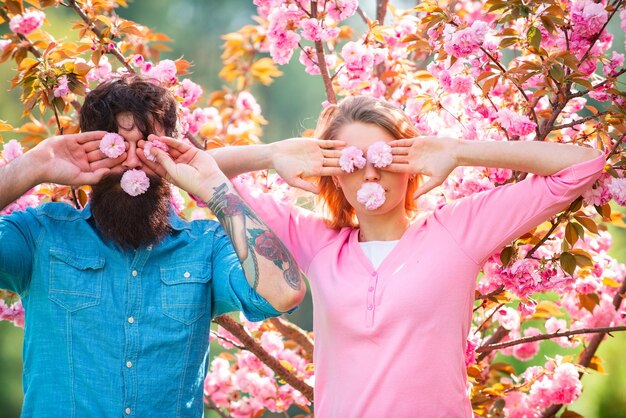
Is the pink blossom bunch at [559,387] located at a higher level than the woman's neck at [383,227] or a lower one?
lower

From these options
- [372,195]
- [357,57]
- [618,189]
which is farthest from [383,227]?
[357,57]

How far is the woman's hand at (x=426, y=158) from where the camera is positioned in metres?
2.02

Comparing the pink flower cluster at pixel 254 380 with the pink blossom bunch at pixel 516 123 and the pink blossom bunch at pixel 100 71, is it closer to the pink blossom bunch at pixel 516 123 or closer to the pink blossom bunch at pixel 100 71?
the pink blossom bunch at pixel 100 71

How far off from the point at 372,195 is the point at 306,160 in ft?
0.78

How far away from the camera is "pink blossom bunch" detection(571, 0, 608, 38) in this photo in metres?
2.31

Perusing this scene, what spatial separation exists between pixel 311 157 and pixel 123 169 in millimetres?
468

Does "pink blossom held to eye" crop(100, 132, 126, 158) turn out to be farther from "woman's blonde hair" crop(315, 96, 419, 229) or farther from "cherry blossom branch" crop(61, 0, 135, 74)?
"cherry blossom branch" crop(61, 0, 135, 74)

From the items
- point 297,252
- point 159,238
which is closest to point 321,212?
point 297,252

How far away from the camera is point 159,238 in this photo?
2.00 m

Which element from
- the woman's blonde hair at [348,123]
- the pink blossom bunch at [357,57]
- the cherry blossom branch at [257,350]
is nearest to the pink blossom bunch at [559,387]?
the cherry blossom branch at [257,350]

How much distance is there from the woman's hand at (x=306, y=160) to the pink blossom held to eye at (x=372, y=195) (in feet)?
0.32

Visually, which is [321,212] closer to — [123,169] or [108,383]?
[123,169]

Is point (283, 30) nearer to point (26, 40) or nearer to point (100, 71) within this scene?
point (100, 71)

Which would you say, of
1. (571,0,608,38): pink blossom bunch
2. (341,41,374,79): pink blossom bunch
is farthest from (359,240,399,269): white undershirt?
(341,41,374,79): pink blossom bunch
